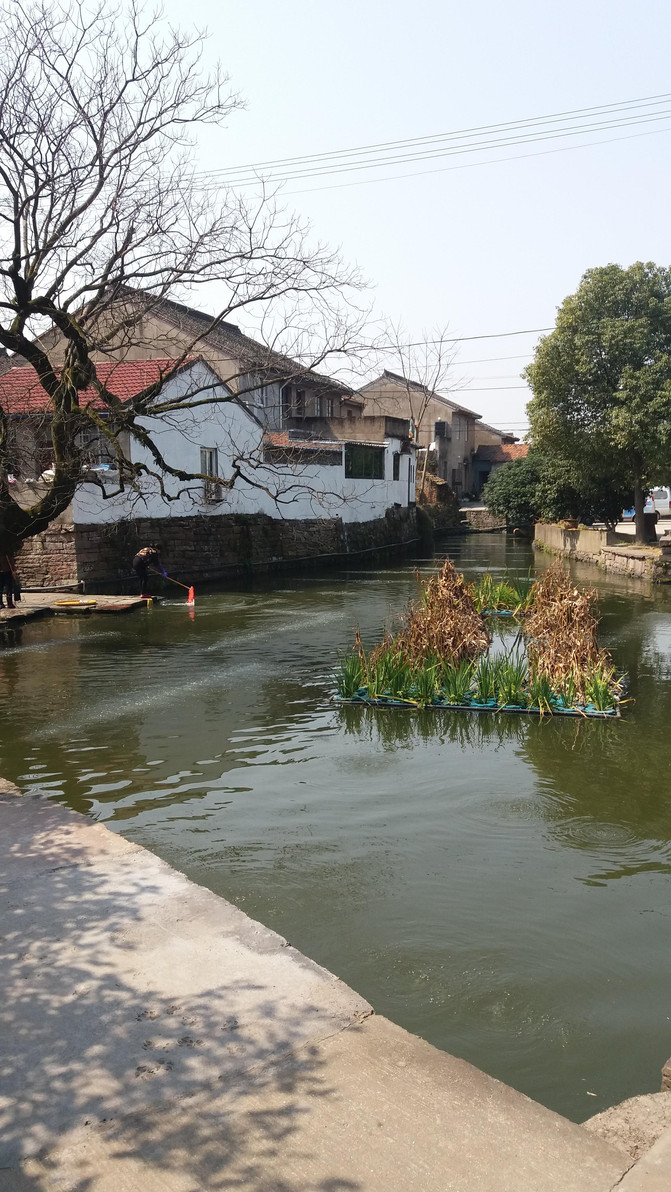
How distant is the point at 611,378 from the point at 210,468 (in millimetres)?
14718

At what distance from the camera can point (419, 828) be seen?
8.49 m

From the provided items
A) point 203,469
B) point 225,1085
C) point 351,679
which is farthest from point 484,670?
point 203,469

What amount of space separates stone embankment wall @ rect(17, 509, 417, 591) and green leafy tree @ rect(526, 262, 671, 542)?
9866 mm

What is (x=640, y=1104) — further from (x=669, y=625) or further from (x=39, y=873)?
(x=669, y=625)

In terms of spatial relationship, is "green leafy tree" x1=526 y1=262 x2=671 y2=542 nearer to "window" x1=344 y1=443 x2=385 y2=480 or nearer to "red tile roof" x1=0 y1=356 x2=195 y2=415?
"window" x1=344 y1=443 x2=385 y2=480

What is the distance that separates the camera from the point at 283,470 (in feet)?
116

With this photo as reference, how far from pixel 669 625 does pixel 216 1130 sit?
63.7 ft

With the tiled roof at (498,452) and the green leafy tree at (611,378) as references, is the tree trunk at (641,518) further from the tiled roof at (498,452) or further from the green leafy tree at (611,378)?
the tiled roof at (498,452)

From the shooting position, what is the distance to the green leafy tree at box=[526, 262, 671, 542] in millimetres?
31734

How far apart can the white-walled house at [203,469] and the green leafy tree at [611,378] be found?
8.77 meters

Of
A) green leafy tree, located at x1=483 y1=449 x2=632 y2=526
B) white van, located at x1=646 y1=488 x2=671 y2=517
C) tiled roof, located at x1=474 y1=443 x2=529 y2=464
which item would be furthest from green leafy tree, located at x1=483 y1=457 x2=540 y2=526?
tiled roof, located at x1=474 y1=443 x2=529 y2=464

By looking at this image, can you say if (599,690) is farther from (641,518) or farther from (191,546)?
(641,518)

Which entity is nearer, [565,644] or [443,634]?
[565,644]

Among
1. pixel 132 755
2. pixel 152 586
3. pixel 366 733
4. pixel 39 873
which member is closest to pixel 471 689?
pixel 366 733
